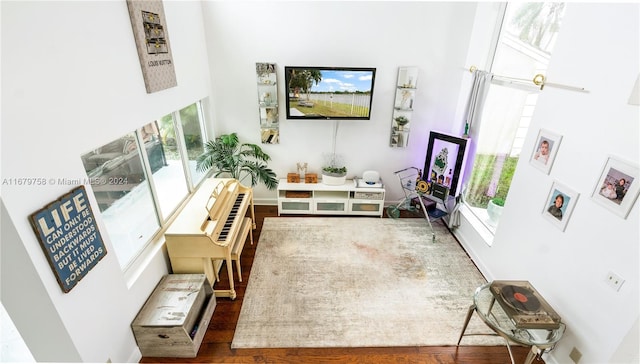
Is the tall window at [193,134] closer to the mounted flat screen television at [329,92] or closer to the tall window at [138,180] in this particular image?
the tall window at [138,180]

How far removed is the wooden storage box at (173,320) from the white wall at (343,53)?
2.38 metres

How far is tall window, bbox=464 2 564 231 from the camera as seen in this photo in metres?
2.76

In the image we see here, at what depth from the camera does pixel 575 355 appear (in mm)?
2104

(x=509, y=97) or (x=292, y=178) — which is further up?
(x=509, y=97)

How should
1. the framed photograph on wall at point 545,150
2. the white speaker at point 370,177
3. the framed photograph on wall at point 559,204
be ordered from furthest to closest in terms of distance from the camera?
1. the white speaker at point 370,177
2. the framed photograph on wall at point 545,150
3. the framed photograph on wall at point 559,204

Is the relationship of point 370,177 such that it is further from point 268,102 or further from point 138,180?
point 138,180

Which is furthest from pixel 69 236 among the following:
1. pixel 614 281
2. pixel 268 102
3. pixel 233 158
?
pixel 614 281

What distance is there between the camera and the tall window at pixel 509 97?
9.05 ft

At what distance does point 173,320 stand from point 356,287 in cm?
174

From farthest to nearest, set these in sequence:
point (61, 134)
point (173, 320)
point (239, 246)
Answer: point (239, 246), point (173, 320), point (61, 134)

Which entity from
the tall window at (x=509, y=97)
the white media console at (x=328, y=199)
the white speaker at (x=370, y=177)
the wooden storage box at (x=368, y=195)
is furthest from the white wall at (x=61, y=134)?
the tall window at (x=509, y=97)

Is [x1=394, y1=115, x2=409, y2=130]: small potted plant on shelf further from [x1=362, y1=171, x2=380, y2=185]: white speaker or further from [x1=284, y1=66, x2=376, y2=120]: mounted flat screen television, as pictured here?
[x1=362, y1=171, x2=380, y2=185]: white speaker

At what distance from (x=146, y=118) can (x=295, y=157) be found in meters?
2.30

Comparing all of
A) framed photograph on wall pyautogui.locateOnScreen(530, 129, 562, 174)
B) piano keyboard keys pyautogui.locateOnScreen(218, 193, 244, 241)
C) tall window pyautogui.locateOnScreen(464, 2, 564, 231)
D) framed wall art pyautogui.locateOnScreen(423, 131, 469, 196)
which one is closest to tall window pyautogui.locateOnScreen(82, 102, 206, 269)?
piano keyboard keys pyautogui.locateOnScreen(218, 193, 244, 241)
